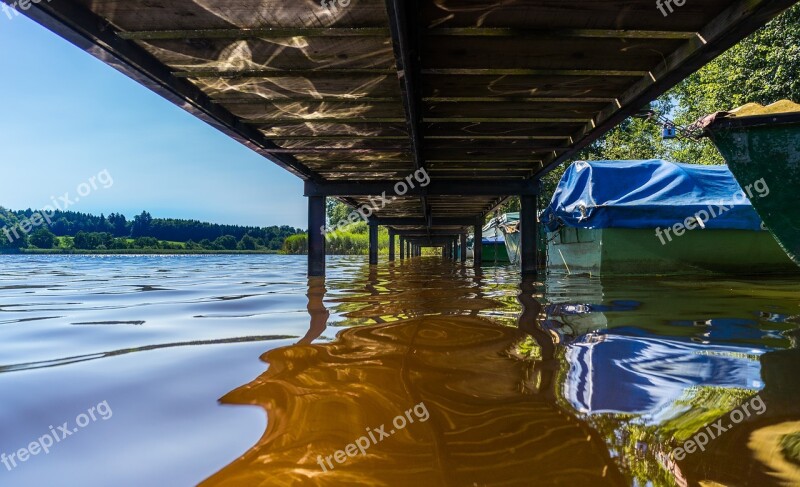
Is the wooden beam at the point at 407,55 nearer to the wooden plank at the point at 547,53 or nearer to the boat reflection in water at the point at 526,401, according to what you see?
the wooden plank at the point at 547,53

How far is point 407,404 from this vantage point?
1402mm

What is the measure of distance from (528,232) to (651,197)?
96.0 inches

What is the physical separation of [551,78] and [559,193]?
15.1ft

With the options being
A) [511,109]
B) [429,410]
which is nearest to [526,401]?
[429,410]

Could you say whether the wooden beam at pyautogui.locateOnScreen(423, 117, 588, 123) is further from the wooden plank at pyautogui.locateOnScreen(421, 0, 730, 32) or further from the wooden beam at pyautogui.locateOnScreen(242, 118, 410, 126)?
→ the wooden plank at pyautogui.locateOnScreen(421, 0, 730, 32)

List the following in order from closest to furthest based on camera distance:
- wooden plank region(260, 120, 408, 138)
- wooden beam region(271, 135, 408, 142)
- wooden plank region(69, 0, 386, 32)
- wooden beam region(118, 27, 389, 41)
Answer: wooden plank region(69, 0, 386, 32) → wooden beam region(118, 27, 389, 41) → wooden plank region(260, 120, 408, 138) → wooden beam region(271, 135, 408, 142)

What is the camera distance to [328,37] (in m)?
3.50

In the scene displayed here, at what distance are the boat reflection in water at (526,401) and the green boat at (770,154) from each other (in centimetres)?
178

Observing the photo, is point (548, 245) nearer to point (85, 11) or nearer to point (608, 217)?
point (608, 217)

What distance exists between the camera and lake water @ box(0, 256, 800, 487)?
1.03 m

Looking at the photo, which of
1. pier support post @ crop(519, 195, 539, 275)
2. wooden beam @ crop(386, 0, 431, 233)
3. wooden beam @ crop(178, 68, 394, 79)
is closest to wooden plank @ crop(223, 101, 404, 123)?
wooden beam @ crop(386, 0, 431, 233)

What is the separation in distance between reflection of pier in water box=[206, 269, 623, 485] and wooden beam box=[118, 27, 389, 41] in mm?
2391

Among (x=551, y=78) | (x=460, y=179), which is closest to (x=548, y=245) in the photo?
(x=460, y=179)

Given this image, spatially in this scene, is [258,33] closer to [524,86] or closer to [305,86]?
[305,86]
